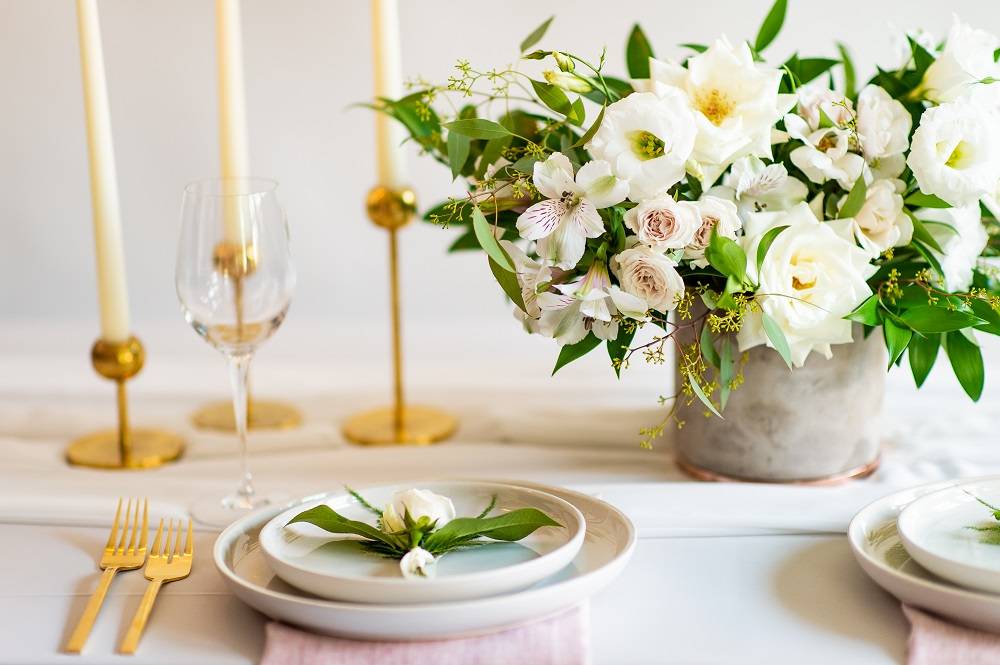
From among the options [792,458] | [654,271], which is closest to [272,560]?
[654,271]

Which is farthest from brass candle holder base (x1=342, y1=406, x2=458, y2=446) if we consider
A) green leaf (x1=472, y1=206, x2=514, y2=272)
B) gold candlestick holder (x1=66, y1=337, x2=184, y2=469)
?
green leaf (x1=472, y1=206, x2=514, y2=272)

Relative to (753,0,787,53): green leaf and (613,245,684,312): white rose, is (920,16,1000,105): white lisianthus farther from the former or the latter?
(613,245,684,312): white rose

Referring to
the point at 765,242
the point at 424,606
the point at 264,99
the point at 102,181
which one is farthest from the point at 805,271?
the point at 264,99

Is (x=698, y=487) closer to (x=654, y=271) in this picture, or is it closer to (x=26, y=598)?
(x=654, y=271)

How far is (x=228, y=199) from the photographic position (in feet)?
2.58

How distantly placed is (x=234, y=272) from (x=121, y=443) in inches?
12.8

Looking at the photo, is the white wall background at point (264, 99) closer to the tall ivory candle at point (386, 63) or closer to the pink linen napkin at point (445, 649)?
the tall ivory candle at point (386, 63)

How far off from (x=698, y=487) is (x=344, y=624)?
0.36 m

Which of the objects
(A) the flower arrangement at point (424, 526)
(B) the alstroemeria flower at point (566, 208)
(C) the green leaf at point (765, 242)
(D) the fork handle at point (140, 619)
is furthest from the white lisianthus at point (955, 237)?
(D) the fork handle at point (140, 619)

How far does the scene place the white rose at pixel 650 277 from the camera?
729mm

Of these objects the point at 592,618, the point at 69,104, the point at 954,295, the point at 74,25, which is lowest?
the point at 592,618

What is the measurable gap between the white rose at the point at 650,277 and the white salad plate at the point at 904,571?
0.19 meters

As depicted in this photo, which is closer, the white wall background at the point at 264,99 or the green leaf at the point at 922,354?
the green leaf at the point at 922,354

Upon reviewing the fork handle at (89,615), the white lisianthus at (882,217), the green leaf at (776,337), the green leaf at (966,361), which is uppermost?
the white lisianthus at (882,217)
